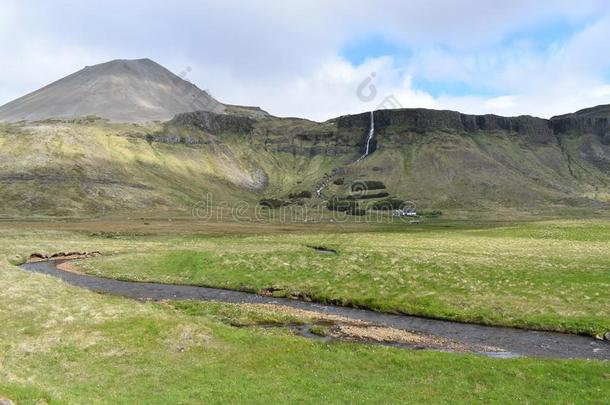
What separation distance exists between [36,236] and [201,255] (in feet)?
163

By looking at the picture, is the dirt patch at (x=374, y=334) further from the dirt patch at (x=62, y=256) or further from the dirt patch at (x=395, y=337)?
the dirt patch at (x=62, y=256)

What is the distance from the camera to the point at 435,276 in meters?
58.2

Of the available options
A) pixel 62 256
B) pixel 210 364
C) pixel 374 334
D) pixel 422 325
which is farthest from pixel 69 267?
pixel 422 325

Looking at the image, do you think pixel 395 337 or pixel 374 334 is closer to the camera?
pixel 395 337

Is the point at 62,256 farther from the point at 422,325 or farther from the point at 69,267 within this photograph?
the point at 422,325

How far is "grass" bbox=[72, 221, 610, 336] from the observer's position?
46562 millimetres

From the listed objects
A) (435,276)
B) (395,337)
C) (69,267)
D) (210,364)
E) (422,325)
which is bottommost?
(422,325)

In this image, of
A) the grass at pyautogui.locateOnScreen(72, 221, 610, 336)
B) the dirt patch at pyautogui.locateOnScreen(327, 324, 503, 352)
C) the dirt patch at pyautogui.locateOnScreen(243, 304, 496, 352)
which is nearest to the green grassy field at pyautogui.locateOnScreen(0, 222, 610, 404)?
the grass at pyautogui.locateOnScreen(72, 221, 610, 336)

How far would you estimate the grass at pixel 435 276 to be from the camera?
153 ft

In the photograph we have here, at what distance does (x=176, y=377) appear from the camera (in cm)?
2761

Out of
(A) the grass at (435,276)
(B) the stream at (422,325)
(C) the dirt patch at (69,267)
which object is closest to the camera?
(B) the stream at (422,325)

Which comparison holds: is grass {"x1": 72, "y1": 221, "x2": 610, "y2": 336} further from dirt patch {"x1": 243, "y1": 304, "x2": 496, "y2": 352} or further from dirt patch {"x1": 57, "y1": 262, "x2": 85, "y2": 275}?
dirt patch {"x1": 243, "y1": 304, "x2": 496, "y2": 352}

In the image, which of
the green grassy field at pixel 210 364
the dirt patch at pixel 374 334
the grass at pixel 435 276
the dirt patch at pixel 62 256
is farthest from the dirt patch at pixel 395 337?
the dirt patch at pixel 62 256

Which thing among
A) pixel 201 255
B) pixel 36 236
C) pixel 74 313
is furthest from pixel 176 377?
pixel 36 236
